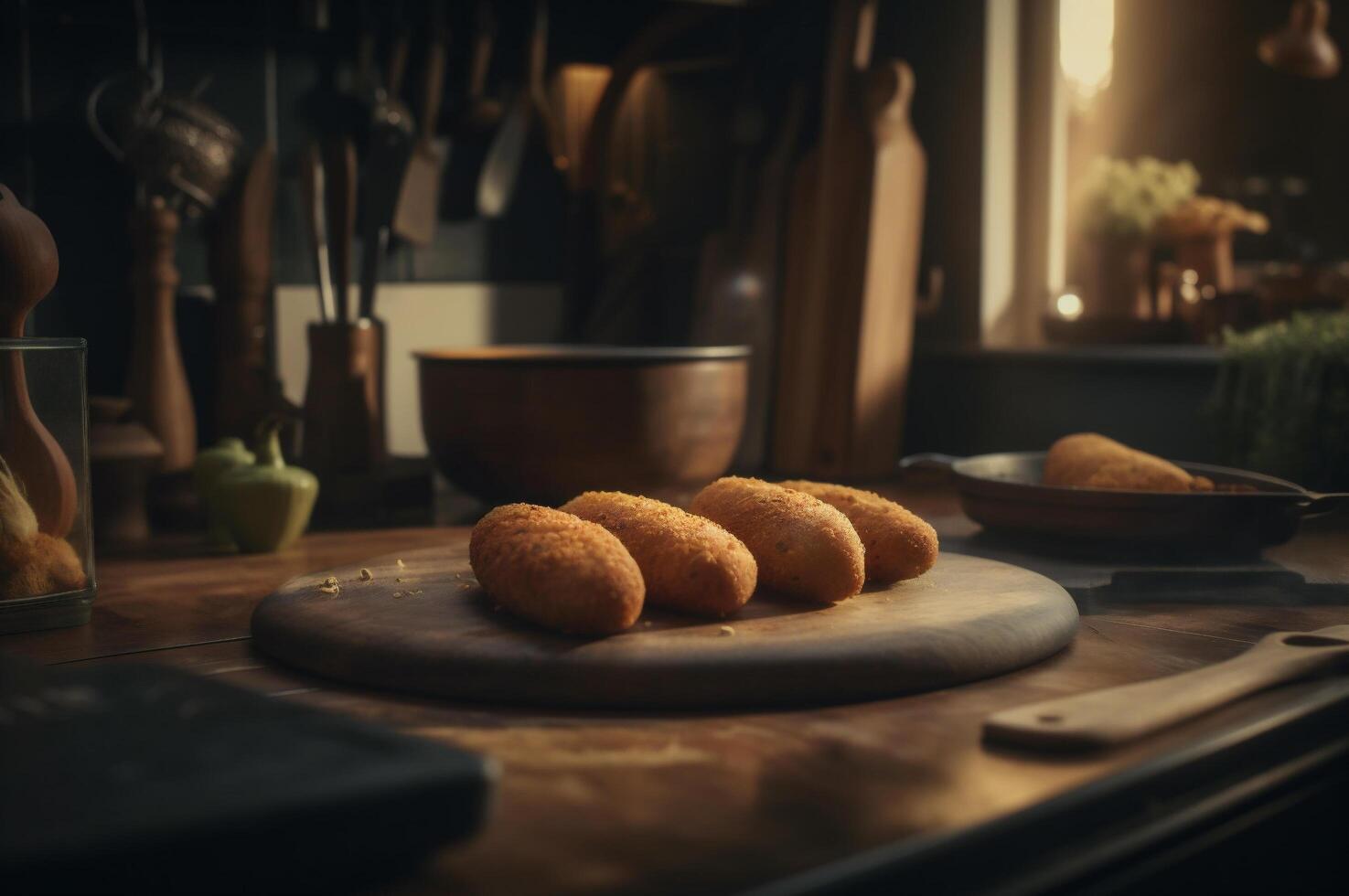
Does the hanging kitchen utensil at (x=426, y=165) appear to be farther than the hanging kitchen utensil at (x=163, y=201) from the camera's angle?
Yes

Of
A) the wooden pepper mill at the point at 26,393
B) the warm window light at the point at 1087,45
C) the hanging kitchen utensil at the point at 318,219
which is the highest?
the warm window light at the point at 1087,45

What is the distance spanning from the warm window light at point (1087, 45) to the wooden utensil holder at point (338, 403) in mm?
974

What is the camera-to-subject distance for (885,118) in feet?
5.11

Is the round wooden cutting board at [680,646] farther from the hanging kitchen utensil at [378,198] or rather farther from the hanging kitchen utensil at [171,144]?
the hanging kitchen utensil at [171,144]

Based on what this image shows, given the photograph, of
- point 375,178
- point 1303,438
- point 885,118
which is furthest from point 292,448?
point 1303,438

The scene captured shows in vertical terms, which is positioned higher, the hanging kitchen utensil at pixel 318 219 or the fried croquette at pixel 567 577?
the hanging kitchen utensil at pixel 318 219

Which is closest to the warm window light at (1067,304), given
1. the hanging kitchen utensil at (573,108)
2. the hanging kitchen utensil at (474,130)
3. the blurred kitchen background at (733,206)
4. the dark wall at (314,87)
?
the blurred kitchen background at (733,206)

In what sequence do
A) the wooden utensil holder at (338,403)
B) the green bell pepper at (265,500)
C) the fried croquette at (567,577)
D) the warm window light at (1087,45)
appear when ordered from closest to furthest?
Answer: the fried croquette at (567,577) < the green bell pepper at (265,500) < the wooden utensil holder at (338,403) < the warm window light at (1087,45)

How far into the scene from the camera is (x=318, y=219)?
1396 mm

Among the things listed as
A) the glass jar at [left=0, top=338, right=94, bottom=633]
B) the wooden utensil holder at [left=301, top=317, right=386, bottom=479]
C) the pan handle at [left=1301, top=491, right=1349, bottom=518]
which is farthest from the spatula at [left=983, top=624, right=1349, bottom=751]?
the wooden utensil holder at [left=301, top=317, right=386, bottom=479]

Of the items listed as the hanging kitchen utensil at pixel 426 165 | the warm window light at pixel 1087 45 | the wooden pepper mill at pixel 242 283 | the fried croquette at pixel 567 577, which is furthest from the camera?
the warm window light at pixel 1087 45

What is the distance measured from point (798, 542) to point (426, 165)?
107 centimetres

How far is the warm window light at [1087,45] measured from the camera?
1746mm

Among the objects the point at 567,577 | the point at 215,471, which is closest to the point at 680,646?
the point at 567,577
